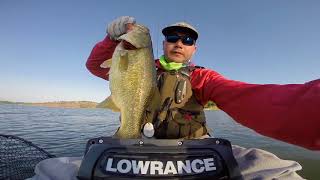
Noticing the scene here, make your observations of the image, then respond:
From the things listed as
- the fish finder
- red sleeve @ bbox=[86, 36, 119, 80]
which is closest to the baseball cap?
red sleeve @ bbox=[86, 36, 119, 80]

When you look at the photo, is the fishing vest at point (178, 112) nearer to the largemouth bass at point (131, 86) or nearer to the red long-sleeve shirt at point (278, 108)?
the largemouth bass at point (131, 86)

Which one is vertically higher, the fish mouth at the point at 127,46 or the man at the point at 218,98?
the fish mouth at the point at 127,46

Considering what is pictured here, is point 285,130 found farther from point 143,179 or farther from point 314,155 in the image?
point 314,155

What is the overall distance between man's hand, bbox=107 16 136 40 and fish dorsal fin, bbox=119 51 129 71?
10.8 inches

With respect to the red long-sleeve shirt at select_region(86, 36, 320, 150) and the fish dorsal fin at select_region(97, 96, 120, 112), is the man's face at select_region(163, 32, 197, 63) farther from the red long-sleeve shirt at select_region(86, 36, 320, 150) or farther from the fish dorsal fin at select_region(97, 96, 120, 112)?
the fish dorsal fin at select_region(97, 96, 120, 112)

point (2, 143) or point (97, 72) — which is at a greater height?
point (97, 72)

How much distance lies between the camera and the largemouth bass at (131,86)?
10.5 feet

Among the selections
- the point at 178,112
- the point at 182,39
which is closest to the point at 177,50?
the point at 182,39

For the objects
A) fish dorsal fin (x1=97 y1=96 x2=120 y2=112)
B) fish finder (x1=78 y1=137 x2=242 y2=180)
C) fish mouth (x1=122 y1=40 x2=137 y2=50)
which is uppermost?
fish mouth (x1=122 y1=40 x2=137 y2=50)

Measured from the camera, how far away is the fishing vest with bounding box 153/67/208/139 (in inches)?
160

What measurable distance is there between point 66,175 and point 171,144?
1.22 metres

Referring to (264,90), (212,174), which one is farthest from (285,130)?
(212,174)

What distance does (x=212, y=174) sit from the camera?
287 cm

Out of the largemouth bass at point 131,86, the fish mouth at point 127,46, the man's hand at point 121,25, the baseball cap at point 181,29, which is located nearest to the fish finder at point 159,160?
the largemouth bass at point 131,86
